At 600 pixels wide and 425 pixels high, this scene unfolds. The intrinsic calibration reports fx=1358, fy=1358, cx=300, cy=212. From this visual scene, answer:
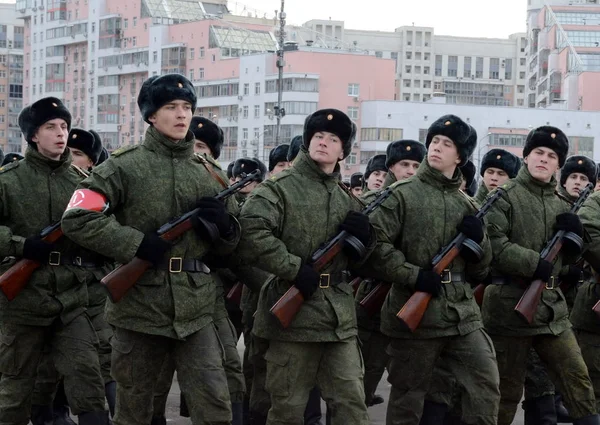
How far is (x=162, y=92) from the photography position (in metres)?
7.68

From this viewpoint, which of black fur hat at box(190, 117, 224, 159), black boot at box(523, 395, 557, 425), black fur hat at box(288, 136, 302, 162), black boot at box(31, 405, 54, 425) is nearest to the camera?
black boot at box(31, 405, 54, 425)

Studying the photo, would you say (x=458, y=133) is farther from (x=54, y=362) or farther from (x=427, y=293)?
(x=54, y=362)

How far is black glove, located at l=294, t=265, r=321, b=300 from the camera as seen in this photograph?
299 inches

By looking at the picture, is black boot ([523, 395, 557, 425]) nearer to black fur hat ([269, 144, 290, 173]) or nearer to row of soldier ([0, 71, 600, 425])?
row of soldier ([0, 71, 600, 425])

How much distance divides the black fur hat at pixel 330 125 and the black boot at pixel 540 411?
2625 mm

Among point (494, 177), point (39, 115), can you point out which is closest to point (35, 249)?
point (39, 115)

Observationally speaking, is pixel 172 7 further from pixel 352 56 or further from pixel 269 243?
pixel 269 243

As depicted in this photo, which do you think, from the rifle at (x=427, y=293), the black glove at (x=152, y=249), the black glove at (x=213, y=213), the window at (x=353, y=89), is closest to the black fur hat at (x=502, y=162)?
the rifle at (x=427, y=293)

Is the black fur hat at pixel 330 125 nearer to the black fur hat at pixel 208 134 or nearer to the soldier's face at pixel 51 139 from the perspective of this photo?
the soldier's face at pixel 51 139

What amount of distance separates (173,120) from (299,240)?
1.00 m

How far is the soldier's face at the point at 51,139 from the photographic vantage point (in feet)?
28.6

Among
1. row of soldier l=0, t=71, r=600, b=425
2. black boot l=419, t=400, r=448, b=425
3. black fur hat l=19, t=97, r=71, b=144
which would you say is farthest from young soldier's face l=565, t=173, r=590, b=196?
black fur hat l=19, t=97, r=71, b=144

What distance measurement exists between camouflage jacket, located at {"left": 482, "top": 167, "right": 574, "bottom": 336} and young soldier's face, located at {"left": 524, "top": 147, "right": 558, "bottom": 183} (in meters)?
0.05

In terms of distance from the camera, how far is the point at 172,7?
108625 millimetres
